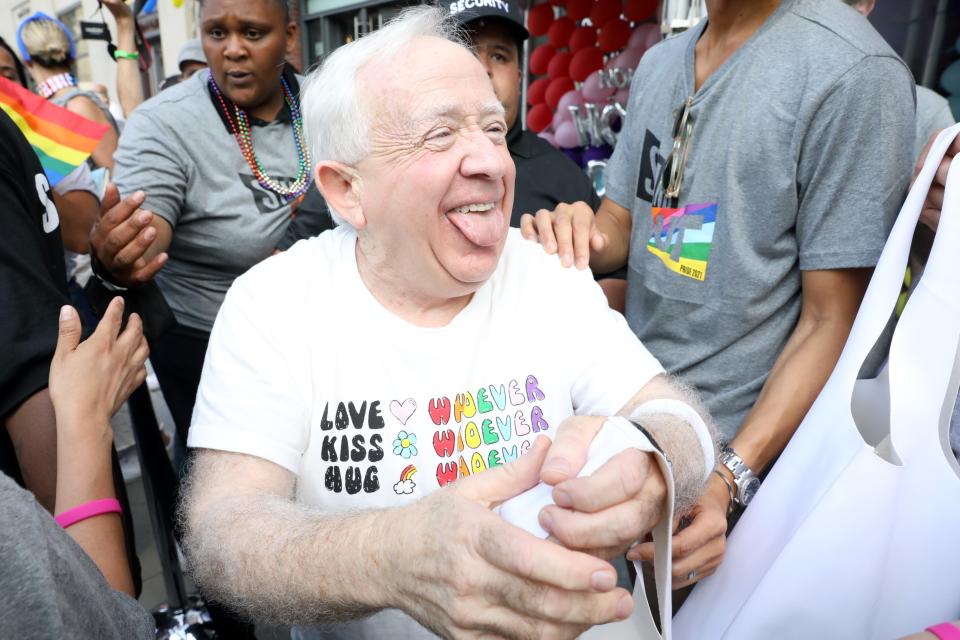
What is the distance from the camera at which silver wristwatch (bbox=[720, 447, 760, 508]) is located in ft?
4.41

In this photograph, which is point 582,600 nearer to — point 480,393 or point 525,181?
point 480,393

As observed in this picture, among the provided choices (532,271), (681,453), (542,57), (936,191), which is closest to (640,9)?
(542,57)

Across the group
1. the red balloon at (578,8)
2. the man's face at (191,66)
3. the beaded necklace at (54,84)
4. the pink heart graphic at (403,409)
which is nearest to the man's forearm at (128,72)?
the man's face at (191,66)

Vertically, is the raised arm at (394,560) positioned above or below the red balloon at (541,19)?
below

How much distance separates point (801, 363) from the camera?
138cm

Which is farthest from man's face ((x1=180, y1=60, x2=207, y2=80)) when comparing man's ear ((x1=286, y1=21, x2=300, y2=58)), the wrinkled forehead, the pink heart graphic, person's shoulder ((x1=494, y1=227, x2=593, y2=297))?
the pink heart graphic

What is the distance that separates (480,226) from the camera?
1.33m

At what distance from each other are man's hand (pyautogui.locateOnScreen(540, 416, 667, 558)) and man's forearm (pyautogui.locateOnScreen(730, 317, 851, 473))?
52 cm

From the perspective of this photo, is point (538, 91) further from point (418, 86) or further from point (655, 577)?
point (655, 577)

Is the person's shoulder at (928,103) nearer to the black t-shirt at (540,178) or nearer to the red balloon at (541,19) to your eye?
the black t-shirt at (540,178)

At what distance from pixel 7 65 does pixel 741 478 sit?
3.56 m

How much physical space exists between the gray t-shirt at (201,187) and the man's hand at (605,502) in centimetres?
178

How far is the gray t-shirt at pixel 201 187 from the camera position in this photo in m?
2.16

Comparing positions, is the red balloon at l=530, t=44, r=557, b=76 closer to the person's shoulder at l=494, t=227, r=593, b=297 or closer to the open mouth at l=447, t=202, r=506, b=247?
the person's shoulder at l=494, t=227, r=593, b=297
